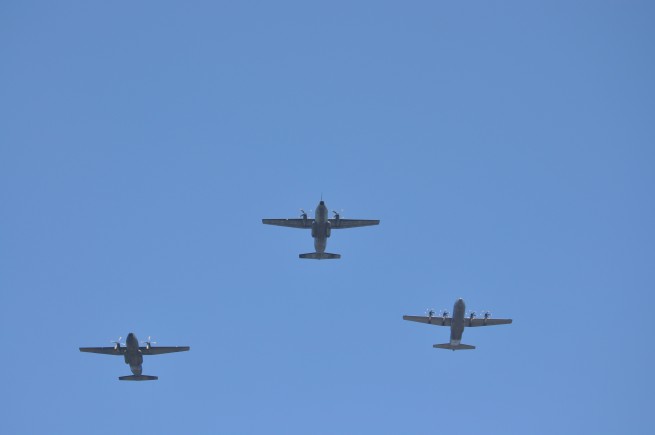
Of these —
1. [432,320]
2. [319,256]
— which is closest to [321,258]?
[319,256]

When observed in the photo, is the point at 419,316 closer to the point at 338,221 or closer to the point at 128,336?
the point at 338,221

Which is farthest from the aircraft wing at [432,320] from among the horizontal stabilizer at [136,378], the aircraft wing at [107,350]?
the aircraft wing at [107,350]

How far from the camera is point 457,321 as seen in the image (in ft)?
358

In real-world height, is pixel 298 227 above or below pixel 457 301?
above

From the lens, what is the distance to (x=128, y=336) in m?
103

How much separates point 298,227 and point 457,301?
21.4 metres

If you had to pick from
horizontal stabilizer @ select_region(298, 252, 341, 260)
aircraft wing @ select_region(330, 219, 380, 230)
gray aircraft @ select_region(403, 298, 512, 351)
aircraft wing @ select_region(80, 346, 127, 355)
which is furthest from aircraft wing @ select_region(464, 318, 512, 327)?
aircraft wing @ select_region(80, 346, 127, 355)

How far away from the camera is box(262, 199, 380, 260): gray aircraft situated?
354 feet

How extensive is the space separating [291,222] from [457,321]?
23.0 meters

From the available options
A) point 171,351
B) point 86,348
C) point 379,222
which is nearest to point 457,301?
point 379,222

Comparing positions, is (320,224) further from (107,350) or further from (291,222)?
(107,350)

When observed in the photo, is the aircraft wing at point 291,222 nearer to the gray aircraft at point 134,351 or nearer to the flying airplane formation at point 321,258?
the flying airplane formation at point 321,258

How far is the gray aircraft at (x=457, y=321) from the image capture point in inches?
4242

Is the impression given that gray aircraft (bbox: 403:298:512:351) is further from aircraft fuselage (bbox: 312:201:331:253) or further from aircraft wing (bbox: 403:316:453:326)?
aircraft fuselage (bbox: 312:201:331:253)
